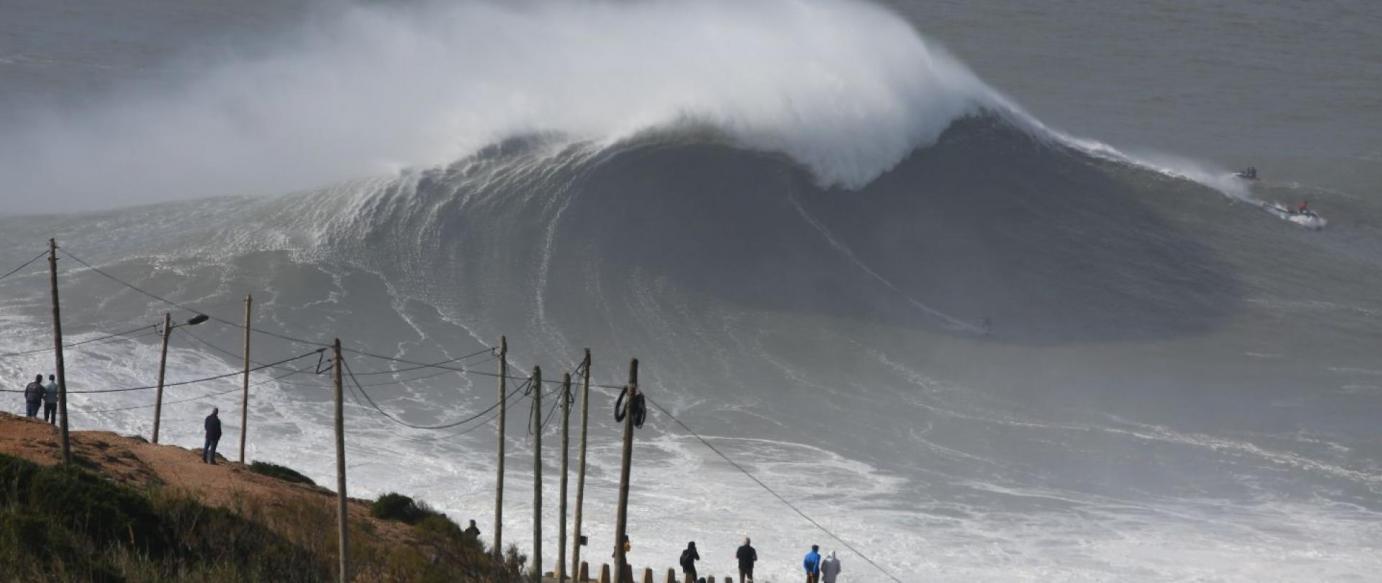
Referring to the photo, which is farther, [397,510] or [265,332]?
[265,332]

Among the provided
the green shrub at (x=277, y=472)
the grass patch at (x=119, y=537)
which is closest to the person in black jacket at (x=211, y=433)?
the green shrub at (x=277, y=472)

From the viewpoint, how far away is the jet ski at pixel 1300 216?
36.6 m

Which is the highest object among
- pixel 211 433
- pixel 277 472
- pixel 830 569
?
pixel 211 433

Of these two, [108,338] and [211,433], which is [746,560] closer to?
[211,433]

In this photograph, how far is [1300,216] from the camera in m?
36.9

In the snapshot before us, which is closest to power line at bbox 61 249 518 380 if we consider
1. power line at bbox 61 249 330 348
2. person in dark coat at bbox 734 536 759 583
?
power line at bbox 61 249 330 348

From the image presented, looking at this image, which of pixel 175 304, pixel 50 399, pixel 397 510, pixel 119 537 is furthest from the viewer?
pixel 175 304

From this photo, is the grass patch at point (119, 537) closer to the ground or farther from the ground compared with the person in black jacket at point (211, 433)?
closer to the ground

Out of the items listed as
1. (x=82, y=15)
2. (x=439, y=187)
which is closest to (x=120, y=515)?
(x=439, y=187)

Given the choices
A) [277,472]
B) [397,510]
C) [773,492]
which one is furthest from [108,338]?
[773,492]

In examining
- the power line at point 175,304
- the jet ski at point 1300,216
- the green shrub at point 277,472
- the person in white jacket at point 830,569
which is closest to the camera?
the person in white jacket at point 830,569

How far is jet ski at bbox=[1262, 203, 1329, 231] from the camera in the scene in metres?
36.6

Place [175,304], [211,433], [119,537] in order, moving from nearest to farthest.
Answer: [119,537] < [211,433] < [175,304]

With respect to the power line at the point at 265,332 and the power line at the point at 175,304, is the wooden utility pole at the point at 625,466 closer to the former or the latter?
the power line at the point at 265,332
